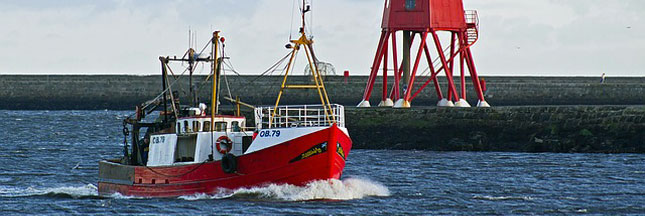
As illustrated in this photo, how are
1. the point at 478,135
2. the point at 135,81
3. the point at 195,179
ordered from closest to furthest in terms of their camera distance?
the point at 195,179, the point at 478,135, the point at 135,81

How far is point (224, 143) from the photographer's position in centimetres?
2941

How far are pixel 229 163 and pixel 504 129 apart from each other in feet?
63.5

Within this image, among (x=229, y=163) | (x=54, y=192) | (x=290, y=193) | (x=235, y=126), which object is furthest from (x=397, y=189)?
(x=54, y=192)

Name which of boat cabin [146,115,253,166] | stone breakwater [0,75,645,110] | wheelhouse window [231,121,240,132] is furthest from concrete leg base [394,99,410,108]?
stone breakwater [0,75,645,110]

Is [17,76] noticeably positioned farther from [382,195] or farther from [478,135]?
[382,195]

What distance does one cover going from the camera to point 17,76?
90.4m

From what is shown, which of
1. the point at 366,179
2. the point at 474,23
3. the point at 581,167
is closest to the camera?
the point at 366,179

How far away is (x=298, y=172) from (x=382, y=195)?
333 cm

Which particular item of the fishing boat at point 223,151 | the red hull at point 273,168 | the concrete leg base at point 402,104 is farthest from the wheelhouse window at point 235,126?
the concrete leg base at point 402,104

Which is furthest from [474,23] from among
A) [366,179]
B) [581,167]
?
[366,179]

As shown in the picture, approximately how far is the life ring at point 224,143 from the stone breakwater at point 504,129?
17222 mm

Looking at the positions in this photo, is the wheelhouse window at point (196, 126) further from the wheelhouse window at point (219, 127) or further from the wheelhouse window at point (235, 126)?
the wheelhouse window at point (235, 126)

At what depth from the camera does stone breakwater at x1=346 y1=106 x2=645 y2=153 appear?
141 feet

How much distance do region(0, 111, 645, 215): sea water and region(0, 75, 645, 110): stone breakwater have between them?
108ft
